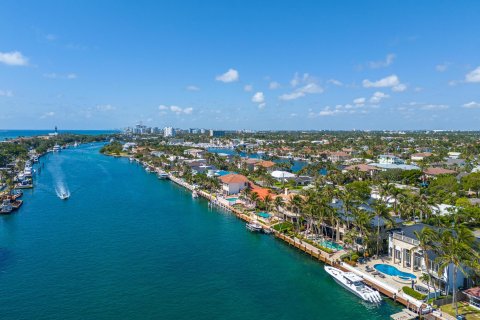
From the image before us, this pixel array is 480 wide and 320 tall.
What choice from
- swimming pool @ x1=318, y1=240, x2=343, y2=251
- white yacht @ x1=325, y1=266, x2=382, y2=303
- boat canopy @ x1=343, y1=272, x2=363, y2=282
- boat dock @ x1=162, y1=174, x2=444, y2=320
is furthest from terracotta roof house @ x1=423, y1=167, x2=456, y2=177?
boat canopy @ x1=343, y1=272, x2=363, y2=282

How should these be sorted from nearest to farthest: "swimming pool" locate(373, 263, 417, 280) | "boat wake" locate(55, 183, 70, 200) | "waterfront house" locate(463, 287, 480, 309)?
"waterfront house" locate(463, 287, 480, 309) < "swimming pool" locate(373, 263, 417, 280) < "boat wake" locate(55, 183, 70, 200)

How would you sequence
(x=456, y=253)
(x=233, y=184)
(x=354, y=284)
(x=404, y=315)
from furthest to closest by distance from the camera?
(x=233, y=184)
(x=354, y=284)
(x=404, y=315)
(x=456, y=253)

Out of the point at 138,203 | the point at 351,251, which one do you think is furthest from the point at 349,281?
the point at 138,203

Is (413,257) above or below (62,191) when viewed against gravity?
below

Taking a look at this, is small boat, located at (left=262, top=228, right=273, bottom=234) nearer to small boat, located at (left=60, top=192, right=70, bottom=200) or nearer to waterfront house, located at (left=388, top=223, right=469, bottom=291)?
waterfront house, located at (left=388, top=223, right=469, bottom=291)

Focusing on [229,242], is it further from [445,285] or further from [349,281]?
[445,285]

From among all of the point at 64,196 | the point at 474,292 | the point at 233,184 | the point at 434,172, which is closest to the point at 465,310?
the point at 474,292

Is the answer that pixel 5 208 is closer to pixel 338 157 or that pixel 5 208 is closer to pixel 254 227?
pixel 254 227
